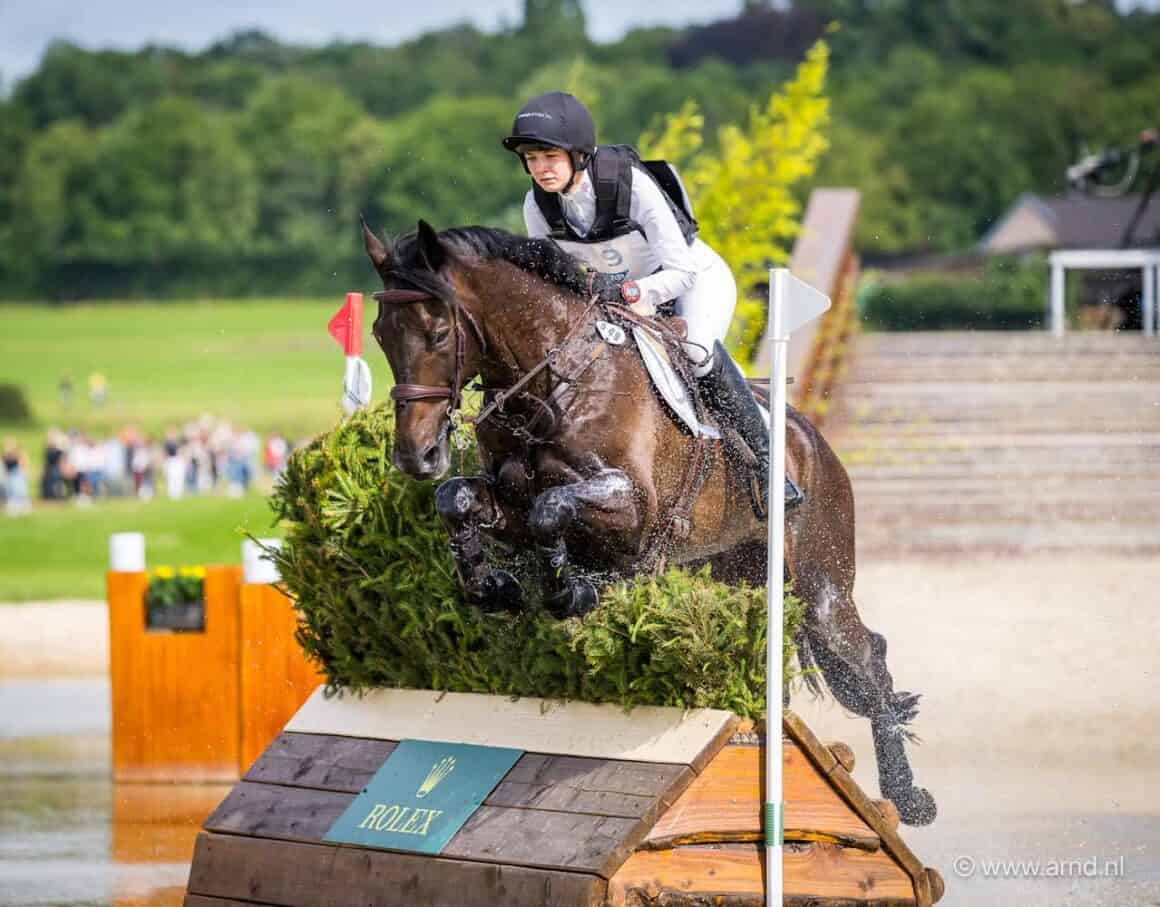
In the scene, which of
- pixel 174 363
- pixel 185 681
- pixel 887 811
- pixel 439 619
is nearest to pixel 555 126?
pixel 439 619

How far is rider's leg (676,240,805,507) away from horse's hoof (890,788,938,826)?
1.16 m

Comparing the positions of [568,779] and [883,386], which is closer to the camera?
[568,779]

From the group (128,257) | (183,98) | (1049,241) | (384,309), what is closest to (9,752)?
(384,309)

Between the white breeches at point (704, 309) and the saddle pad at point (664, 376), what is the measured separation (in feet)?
0.46

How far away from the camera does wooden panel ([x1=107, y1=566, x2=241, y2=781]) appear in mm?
8156

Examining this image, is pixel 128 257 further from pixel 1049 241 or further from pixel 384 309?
pixel 384 309

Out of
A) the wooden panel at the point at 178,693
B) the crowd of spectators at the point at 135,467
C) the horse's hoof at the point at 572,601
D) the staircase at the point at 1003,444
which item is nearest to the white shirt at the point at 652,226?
the horse's hoof at the point at 572,601

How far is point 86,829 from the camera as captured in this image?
7.07m

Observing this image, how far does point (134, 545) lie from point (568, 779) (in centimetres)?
439

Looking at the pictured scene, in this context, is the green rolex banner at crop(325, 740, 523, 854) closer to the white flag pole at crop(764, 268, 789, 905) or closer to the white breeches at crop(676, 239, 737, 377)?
the white flag pole at crop(764, 268, 789, 905)

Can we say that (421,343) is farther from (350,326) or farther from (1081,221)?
(1081,221)

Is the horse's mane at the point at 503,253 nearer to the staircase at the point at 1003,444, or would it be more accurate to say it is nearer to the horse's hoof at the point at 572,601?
the horse's hoof at the point at 572,601

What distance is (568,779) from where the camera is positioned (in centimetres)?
452

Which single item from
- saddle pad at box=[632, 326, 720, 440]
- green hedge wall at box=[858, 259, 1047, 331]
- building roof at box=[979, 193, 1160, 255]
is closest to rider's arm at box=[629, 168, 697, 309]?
saddle pad at box=[632, 326, 720, 440]
